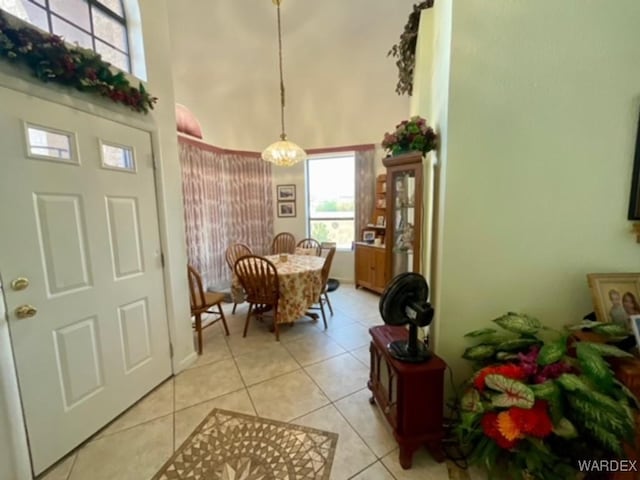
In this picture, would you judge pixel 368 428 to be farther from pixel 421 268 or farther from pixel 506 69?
pixel 506 69

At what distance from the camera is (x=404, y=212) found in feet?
8.22

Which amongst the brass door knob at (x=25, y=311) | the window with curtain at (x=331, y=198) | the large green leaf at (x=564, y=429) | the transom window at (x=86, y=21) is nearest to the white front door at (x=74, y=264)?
the brass door knob at (x=25, y=311)

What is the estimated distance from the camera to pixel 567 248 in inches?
60.8

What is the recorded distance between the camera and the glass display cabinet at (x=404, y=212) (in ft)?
7.11

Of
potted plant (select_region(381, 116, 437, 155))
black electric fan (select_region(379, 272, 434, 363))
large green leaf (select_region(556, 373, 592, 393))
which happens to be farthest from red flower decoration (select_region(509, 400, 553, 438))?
potted plant (select_region(381, 116, 437, 155))

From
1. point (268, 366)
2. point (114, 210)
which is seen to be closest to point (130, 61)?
point (114, 210)

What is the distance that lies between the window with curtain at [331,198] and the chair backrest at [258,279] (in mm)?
2461

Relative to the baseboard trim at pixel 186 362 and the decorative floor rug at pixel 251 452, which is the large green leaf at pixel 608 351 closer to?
the decorative floor rug at pixel 251 452

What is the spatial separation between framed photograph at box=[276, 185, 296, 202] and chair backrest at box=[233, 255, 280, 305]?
2404 mm

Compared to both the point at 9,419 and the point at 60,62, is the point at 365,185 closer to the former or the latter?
the point at 60,62

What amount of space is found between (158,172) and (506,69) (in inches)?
96.3

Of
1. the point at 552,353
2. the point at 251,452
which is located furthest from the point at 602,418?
the point at 251,452

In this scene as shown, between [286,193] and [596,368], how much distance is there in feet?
15.4

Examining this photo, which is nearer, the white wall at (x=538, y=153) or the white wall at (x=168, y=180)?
the white wall at (x=538, y=153)
